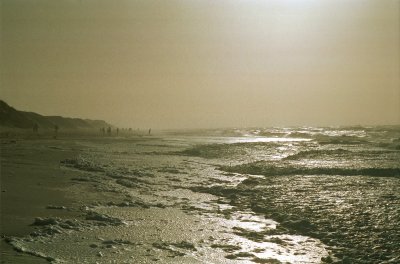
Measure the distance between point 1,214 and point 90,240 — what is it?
2.80 m

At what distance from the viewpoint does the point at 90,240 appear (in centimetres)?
749

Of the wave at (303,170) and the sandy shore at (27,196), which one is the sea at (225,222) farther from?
the wave at (303,170)

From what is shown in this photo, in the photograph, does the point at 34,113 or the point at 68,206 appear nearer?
the point at 68,206

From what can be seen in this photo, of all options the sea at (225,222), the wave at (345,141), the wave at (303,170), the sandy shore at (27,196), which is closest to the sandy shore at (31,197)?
the sandy shore at (27,196)

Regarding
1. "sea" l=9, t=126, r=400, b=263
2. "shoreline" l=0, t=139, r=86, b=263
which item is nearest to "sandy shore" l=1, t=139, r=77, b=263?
"shoreline" l=0, t=139, r=86, b=263

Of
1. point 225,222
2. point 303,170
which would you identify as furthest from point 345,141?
point 225,222

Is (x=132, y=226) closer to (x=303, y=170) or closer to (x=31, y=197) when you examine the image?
(x=31, y=197)

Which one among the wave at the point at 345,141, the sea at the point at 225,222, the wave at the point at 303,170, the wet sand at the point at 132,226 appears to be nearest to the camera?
the wet sand at the point at 132,226

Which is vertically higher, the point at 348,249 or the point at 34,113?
the point at 34,113

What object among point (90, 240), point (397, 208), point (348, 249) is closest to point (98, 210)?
point (90, 240)

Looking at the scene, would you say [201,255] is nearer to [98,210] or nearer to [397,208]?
[98,210]

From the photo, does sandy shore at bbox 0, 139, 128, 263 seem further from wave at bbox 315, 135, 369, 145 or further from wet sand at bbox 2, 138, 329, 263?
wave at bbox 315, 135, 369, 145

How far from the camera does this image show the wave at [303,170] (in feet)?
59.2

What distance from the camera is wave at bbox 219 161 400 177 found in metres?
18.0
